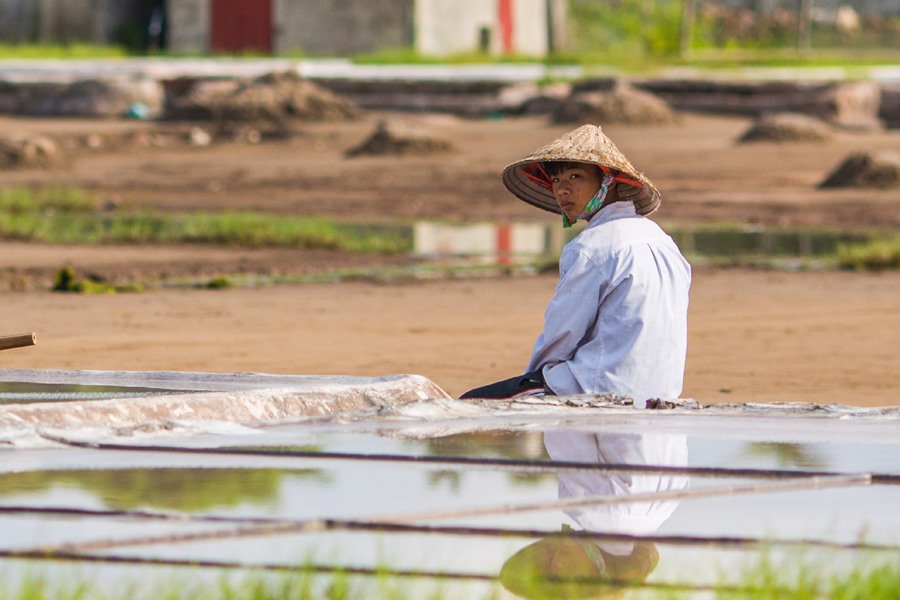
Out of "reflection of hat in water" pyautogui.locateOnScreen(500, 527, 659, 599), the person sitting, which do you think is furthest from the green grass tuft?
"reflection of hat in water" pyautogui.locateOnScreen(500, 527, 659, 599)

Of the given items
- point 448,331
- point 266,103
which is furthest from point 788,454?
point 266,103

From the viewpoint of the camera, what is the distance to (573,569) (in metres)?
3.35

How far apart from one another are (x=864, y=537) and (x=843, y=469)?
2.29 ft

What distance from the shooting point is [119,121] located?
26.1 meters

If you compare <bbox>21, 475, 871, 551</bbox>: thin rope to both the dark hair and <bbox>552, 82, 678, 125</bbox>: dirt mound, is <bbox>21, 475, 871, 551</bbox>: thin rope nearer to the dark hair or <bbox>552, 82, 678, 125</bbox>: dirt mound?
the dark hair

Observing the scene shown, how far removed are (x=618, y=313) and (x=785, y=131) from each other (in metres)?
17.1

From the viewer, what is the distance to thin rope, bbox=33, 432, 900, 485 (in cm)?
414

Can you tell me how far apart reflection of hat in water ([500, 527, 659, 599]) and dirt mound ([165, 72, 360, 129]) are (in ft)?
71.2

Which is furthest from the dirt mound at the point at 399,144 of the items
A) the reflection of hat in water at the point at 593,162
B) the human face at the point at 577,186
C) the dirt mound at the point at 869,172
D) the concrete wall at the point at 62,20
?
the human face at the point at 577,186

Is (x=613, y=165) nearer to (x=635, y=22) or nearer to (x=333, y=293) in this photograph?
(x=333, y=293)

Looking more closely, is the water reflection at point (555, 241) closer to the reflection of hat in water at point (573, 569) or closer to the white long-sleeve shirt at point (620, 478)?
the white long-sleeve shirt at point (620, 478)

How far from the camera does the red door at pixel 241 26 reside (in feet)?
113

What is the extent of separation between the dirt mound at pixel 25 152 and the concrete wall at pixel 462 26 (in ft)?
43.8

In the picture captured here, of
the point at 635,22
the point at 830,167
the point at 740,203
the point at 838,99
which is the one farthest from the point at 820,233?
the point at 635,22
